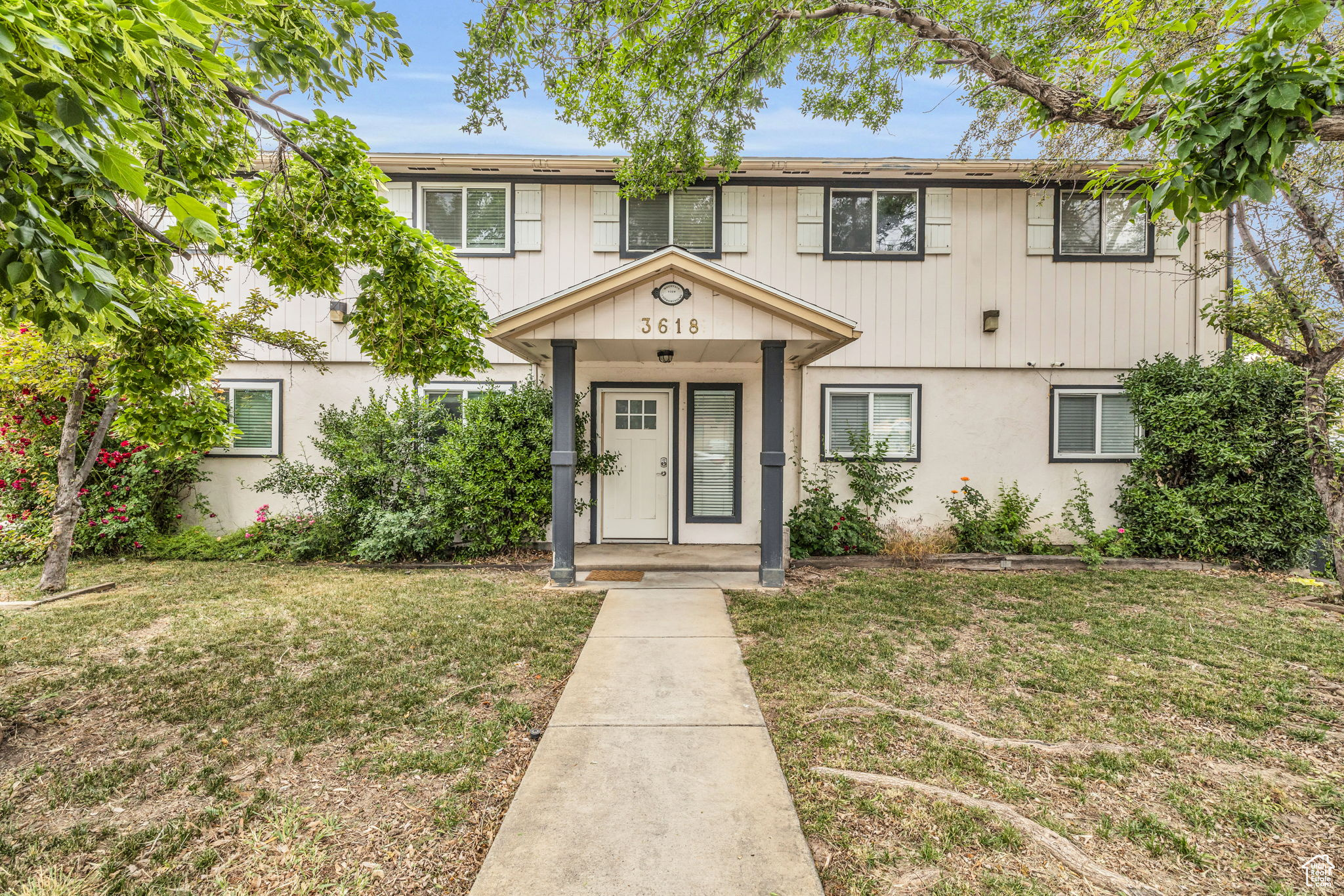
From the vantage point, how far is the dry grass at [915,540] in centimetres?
729

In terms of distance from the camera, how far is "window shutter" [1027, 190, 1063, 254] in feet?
26.7

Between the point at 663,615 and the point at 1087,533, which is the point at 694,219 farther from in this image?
the point at 1087,533

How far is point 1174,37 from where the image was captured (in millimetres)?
5582

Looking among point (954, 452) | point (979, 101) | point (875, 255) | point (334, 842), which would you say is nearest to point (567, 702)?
point (334, 842)

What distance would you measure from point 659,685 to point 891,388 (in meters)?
6.17

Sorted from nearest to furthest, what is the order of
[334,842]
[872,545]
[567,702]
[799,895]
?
1. [799,895]
2. [334,842]
3. [567,702]
4. [872,545]

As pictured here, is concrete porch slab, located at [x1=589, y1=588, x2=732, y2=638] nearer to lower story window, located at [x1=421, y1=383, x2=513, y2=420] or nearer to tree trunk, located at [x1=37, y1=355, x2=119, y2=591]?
lower story window, located at [x1=421, y1=383, x2=513, y2=420]

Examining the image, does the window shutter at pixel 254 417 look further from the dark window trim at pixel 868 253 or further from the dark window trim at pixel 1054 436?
the dark window trim at pixel 1054 436

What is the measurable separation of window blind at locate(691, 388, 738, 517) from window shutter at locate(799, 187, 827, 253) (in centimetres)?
249

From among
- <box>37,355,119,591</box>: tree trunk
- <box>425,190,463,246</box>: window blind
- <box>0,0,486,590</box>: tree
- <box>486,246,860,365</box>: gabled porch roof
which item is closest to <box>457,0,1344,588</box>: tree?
<box>425,190,463,246</box>: window blind

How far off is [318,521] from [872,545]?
759 cm

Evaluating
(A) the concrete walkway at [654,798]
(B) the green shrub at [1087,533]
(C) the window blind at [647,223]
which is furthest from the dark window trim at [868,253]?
(A) the concrete walkway at [654,798]

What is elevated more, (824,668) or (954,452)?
(954,452)

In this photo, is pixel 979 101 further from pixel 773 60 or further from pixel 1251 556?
pixel 1251 556
